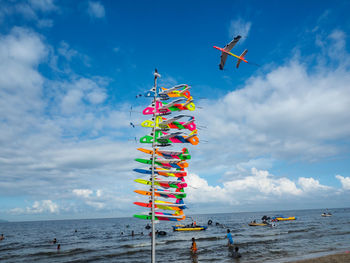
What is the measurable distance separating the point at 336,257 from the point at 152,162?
68.3 ft

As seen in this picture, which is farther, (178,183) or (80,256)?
(80,256)

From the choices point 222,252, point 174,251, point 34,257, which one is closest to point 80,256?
point 34,257

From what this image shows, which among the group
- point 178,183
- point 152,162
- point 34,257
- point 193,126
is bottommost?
point 34,257

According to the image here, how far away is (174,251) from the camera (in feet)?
106

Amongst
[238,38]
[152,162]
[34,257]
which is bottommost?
[34,257]

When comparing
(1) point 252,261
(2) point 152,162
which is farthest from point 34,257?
(2) point 152,162

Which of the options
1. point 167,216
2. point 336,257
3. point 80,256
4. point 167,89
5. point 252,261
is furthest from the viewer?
point 80,256

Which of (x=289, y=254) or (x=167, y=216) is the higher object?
(x=167, y=216)

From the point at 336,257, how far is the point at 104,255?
86.9 ft

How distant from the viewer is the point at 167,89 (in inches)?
375

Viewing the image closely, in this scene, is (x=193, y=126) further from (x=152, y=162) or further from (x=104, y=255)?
(x=104, y=255)

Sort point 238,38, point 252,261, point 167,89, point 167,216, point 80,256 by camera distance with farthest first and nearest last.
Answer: point 80,256
point 252,261
point 238,38
point 167,89
point 167,216

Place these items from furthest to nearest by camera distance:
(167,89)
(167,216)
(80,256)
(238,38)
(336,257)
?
(80,256), (336,257), (238,38), (167,89), (167,216)

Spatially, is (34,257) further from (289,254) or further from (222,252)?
(289,254)
